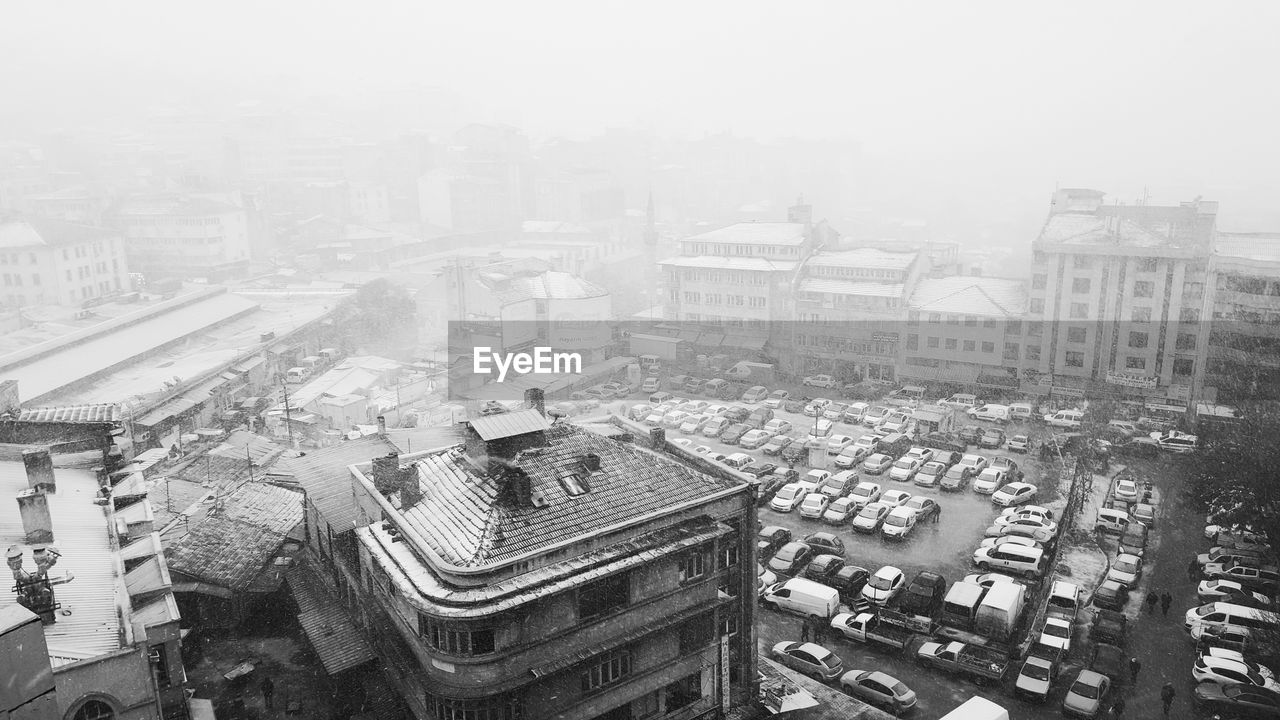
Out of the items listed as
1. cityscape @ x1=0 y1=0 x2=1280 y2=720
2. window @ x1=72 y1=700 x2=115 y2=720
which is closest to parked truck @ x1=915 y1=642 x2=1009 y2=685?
cityscape @ x1=0 y1=0 x2=1280 y2=720

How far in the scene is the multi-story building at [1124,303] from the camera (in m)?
34.0

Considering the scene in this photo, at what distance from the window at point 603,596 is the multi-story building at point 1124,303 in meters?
29.1

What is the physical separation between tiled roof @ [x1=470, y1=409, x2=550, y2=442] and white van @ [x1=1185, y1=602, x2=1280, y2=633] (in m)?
15.3

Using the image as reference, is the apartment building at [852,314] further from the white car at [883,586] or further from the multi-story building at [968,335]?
the white car at [883,586]

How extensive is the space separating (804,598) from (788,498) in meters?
5.82

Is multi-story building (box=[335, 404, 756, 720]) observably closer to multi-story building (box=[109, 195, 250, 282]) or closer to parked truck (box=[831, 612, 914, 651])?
parked truck (box=[831, 612, 914, 651])

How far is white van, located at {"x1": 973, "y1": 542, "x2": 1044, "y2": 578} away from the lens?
21062 millimetres

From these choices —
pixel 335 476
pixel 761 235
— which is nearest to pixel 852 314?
pixel 761 235

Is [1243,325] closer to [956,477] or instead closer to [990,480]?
[990,480]

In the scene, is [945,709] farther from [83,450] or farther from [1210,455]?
[83,450]

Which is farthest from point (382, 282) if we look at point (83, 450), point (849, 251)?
point (83, 450)

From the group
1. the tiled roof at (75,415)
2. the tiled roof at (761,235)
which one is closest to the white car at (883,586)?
the tiled roof at (75,415)

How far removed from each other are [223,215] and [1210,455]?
67.2m

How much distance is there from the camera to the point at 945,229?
339 feet
